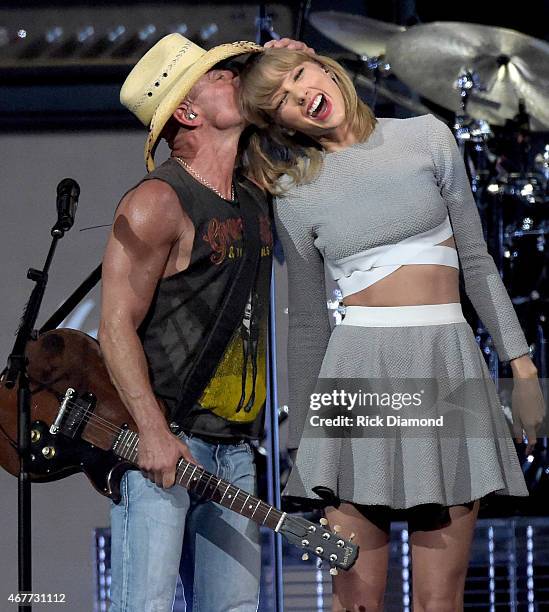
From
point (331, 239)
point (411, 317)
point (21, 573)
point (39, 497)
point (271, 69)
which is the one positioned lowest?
point (39, 497)

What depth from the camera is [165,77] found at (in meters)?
2.58

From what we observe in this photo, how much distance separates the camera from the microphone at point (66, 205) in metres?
2.56

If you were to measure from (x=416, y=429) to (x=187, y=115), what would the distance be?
2.92 feet

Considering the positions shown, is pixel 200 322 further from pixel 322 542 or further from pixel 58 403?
pixel 322 542

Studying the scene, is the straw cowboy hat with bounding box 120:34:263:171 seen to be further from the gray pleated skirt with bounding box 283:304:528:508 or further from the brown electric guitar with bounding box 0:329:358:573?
the gray pleated skirt with bounding box 283:304:528:508

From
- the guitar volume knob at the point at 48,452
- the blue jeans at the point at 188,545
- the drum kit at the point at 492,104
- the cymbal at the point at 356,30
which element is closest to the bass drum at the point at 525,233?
the drum kit at the point at 492,104

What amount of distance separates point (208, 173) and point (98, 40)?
1.26 meters

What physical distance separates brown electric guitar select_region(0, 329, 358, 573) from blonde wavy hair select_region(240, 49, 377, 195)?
1.87ft

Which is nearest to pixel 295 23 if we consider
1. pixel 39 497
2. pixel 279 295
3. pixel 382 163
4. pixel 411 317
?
pixel 279 295

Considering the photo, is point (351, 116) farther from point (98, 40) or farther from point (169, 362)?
point (98, 40)

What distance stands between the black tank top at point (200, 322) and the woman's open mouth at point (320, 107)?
284 mm

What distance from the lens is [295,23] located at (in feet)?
11.7

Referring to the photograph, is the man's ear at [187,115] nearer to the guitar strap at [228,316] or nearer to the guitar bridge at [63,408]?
the guitar strap at [228,316]

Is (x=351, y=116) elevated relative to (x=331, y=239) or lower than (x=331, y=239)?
elevated
